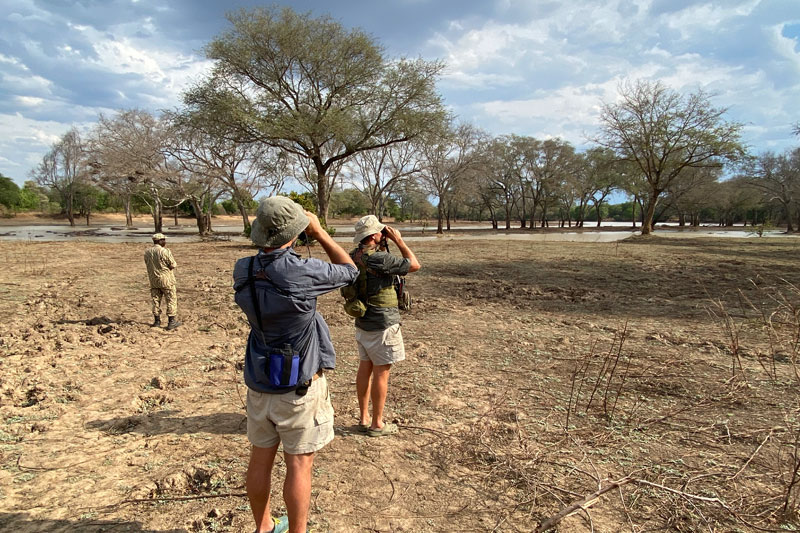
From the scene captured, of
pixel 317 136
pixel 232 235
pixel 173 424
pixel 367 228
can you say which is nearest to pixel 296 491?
pixel 367 228

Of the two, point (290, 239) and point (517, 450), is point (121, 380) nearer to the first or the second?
point (290, 239)

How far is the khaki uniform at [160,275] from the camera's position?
19.4ft

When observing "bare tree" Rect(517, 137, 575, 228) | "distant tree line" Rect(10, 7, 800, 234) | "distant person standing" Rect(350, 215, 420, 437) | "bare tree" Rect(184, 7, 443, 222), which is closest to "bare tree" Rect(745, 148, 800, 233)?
"distant tree line" Rect(10, 7, 800, 234)

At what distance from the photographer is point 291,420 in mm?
1757

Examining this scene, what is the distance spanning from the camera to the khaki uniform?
591cm

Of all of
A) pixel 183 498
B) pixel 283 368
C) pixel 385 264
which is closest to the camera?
pixel 283 368

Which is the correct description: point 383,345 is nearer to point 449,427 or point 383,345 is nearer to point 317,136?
point 449,427

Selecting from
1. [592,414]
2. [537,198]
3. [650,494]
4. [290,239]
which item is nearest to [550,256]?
[592,414]

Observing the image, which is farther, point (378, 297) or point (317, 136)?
point (317, 136)

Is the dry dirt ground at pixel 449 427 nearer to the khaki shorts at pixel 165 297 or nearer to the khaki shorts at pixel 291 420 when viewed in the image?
the khaki shorts at pixel 165 297

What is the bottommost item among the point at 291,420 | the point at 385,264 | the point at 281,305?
the point at 291,420

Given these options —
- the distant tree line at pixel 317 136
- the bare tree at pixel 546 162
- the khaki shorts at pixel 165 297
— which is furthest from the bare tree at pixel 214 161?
the bare tree at pixel 546 162

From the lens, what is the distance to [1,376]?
13.0 ft

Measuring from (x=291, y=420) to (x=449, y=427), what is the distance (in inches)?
72.1
